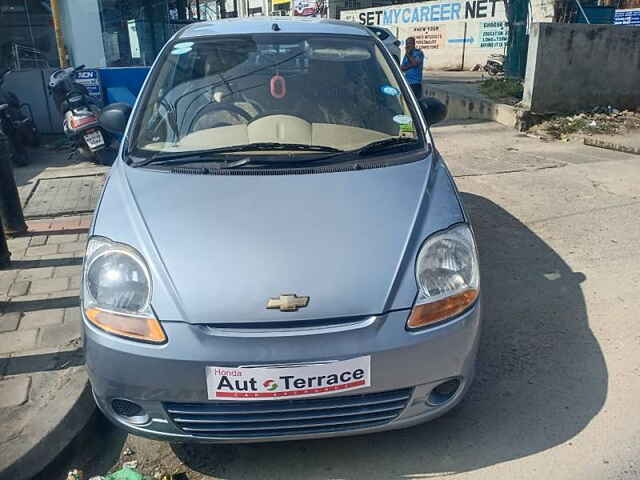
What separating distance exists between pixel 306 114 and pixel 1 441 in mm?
2227

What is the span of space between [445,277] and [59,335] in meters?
2.31

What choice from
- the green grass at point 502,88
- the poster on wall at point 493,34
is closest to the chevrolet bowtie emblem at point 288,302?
Answer: the green grass at point 502,88

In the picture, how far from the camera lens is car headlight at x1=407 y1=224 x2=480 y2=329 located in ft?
7.30

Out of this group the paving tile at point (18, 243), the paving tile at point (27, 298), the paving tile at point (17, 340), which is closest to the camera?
the paving tile at point (17, 340)

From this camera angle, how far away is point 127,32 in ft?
45.0

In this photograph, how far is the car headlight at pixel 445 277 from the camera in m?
2.23

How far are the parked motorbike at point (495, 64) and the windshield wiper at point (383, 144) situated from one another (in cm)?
1647

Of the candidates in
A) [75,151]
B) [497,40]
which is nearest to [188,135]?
[75,151]

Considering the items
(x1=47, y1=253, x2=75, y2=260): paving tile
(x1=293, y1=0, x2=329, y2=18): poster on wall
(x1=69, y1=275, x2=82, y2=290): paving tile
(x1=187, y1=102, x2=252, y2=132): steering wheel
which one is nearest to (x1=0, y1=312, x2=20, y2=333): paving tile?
(x1=69, y1=275, x2=82, y2=290): paving tile

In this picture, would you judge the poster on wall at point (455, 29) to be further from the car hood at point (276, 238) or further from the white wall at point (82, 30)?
the car hood at point (276, 238)

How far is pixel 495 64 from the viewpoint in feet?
64.5

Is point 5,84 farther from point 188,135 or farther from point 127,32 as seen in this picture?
point 188,135

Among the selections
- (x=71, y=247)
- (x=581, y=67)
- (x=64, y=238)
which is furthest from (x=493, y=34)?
(x=71, y=247)

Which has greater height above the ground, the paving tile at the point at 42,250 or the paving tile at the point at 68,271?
the paving tile at the point at 68,271
